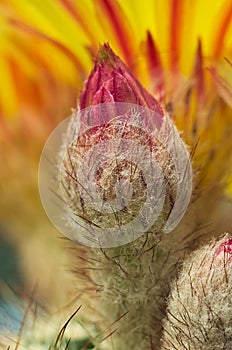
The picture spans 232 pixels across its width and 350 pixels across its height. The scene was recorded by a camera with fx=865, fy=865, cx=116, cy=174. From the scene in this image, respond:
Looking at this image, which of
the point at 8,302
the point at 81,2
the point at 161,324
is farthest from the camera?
the point at 81,2

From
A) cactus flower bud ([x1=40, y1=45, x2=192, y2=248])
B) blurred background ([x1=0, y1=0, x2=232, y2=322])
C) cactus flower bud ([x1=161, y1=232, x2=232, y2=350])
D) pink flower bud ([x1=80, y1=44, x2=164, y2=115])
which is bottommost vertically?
cactus flower bud ([x1=161, y1=232, x2=232, y2=350])

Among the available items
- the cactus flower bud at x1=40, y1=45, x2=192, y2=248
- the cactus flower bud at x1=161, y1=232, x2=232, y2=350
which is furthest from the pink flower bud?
the cactus flower bud at x1=161, y1=232, x2=232, y2=350

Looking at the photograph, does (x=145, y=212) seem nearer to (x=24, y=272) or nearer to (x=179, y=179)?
(x=179, y=179)

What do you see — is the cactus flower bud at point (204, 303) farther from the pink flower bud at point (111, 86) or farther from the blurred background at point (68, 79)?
the blurred background at point (68, 79)

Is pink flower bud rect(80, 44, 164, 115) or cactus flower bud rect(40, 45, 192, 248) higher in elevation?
pink flower bud rect(80, 44, 164, 115)

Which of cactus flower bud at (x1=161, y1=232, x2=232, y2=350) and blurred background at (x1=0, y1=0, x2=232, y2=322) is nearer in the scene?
cactus flower bud at (x1=161, y1=232, x2=232, y2=350)

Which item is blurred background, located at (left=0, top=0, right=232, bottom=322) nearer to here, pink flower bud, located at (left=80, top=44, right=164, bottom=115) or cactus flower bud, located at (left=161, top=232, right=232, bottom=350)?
pink flower bud, located at (left=80, top=44, right=164, bottom=115)

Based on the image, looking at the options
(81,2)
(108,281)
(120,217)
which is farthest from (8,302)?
(81,2)
